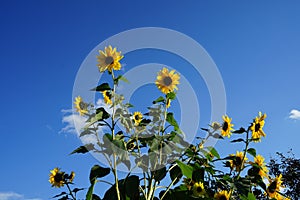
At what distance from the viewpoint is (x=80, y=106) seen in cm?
297

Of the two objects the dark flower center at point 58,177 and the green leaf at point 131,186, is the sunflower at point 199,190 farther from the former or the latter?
the dark flower center at point 58,177

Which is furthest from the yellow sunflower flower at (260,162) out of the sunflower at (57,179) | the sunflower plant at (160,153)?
the sunflower at (57,179)

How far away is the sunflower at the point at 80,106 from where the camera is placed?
290 cm

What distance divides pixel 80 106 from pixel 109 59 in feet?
1.50

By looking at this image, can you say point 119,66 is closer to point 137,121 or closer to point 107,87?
point 107,87

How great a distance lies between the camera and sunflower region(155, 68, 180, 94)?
311 cm

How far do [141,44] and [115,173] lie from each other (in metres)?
1.04

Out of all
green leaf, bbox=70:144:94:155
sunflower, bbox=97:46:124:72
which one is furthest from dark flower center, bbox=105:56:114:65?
green leaf, bbox=70:144:94:155

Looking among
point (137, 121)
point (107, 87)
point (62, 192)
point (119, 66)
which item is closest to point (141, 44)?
point (119, 66)

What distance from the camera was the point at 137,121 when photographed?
127 inches

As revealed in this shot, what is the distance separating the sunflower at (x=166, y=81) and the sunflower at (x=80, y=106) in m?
0.66

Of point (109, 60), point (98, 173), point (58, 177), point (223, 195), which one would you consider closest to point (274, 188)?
point (223, 195)

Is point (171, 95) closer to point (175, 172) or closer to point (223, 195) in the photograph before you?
point (175, 172)

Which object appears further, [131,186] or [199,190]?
[199,190]
